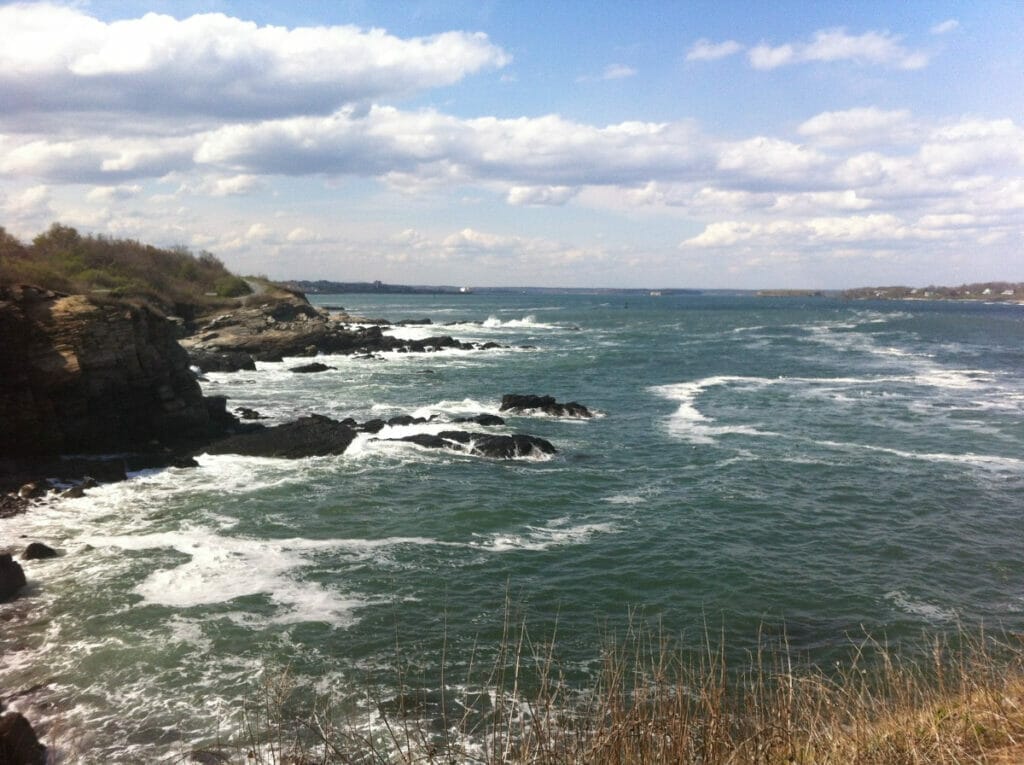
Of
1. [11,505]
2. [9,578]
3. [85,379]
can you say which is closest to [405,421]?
[85,379]

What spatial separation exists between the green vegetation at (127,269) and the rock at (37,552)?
22.4 m

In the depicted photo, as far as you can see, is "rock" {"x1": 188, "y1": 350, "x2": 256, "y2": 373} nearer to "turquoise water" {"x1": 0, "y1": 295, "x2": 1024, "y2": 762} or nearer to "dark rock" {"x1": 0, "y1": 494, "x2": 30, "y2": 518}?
"turquoise water" {"x1": 0, "y1": 295, "x2": 1024, "y2": 762}

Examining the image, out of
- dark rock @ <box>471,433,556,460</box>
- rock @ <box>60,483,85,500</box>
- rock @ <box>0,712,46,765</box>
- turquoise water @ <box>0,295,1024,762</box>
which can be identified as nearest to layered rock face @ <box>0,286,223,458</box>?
rock @ <box>60,483,85,500</box>

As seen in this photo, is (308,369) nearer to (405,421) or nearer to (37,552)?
(405,421)

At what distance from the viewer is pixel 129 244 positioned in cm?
7912

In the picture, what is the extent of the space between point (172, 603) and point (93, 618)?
1447mm

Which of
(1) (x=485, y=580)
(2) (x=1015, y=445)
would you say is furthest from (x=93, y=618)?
(2) (x=1015, y=445)

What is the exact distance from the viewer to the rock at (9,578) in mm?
14625

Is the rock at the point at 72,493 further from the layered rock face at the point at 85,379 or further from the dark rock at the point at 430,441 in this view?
the dark rock at the point at 430,441

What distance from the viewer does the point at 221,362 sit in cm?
5397

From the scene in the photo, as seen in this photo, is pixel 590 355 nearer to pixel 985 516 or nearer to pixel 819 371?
pixel 819 371

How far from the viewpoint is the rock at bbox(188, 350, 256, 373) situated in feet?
173

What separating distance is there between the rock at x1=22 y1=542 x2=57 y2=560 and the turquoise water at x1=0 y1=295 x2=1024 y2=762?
1.53ft

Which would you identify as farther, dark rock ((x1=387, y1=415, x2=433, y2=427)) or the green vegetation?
the green vegetation
